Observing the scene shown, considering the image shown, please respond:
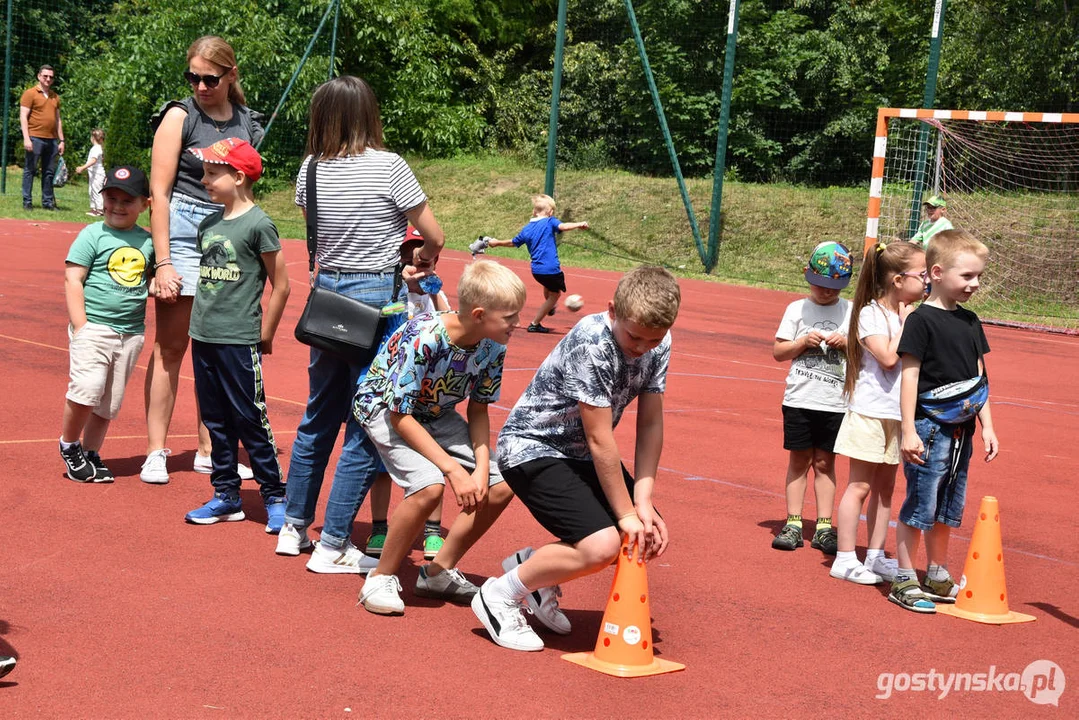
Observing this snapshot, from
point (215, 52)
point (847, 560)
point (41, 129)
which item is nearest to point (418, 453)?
point (847, 560)

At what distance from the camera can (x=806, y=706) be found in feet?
13.2

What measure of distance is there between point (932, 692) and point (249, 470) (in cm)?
392

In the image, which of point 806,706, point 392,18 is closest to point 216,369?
point 806,706

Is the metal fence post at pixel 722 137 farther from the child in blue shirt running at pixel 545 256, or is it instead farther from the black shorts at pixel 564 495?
the black shorts at pixel 564 495

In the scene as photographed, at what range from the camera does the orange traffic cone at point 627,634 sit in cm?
421

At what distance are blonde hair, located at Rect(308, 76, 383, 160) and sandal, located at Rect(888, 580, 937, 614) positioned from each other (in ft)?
9.86

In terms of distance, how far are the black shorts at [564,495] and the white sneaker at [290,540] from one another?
125cm

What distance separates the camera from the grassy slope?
80.3 feet

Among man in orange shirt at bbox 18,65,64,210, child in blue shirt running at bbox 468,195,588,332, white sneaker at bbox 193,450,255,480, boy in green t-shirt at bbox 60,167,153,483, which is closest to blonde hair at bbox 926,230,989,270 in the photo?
white sneaker at bbox 193,450,255,480

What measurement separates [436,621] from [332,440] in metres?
1.05

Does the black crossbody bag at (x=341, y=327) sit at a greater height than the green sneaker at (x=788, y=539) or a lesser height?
greater

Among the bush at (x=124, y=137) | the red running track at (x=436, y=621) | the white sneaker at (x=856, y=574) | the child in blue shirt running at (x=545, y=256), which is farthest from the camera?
the bush at (x=124, y=137)

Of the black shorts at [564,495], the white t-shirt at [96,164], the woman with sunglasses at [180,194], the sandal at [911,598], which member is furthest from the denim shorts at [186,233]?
the white t-shirt at [96,164]

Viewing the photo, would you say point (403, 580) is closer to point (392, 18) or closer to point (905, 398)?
point (905, 398)
